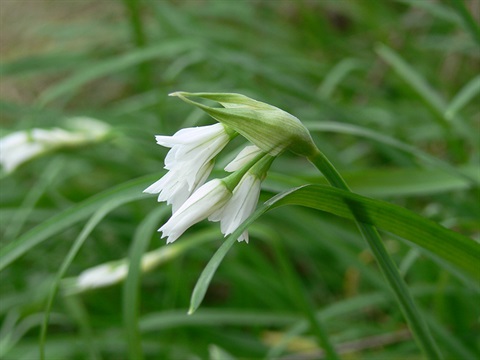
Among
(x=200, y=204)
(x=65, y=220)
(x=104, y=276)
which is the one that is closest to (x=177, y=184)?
A: (x=200, y=204)

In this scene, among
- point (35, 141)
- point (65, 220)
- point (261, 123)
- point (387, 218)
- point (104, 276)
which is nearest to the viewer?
point (261, 123)

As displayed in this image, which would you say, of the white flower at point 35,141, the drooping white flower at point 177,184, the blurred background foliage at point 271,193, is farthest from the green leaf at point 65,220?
the white flower at point 35,141

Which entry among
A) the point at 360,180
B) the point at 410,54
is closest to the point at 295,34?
the point at 410,54

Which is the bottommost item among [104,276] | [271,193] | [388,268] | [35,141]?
[388,268]

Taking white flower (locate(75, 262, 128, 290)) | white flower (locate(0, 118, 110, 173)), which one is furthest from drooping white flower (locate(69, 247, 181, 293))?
white flower (locate(0, 118, 110, 173))

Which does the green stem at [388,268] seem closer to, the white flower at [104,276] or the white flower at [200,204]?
the white flower at [200,204]

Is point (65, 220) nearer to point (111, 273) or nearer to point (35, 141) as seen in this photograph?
point (111, 273)

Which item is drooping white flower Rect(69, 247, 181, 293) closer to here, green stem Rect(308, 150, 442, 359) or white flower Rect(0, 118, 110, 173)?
white flower Rect(0, 118, 110, 173)
